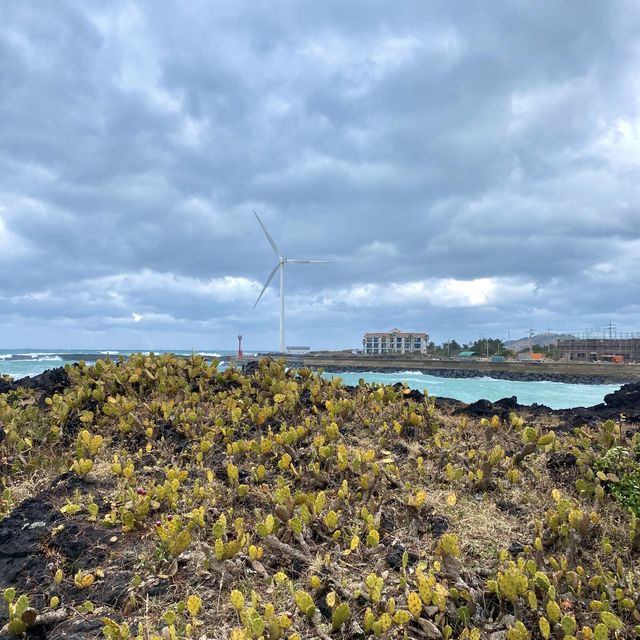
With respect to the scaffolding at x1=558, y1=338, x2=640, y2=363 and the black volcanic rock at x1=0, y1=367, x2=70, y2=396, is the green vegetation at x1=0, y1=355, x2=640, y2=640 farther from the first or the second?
the scaffolding at x1=558, y1=338, x2=640, y2=363

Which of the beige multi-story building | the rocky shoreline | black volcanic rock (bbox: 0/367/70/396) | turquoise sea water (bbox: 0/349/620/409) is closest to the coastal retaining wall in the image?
turquoise sea water (bbox: 0/349/620/409)

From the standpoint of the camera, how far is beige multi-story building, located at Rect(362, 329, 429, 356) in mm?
135625

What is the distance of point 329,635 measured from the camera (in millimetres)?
3555

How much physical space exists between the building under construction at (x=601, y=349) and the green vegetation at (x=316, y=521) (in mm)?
84394

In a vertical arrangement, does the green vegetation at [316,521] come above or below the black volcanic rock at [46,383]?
below

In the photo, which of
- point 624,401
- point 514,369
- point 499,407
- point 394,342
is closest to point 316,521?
point 499,407

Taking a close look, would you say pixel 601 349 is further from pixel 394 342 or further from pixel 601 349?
pixel 394 342

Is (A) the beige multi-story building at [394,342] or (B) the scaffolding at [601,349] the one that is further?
(A) the beige multi-story building at [394,342]

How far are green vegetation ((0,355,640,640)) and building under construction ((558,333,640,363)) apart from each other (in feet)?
277

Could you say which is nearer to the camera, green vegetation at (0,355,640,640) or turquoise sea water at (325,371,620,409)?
green vegetation at (0,355,640,640)

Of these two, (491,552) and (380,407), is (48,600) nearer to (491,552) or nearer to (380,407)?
(491,552)

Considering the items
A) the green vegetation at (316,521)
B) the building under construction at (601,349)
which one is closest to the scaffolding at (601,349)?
the building under construction at (601,349)

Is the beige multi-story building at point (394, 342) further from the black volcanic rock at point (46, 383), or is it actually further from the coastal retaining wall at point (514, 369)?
the black volcanic rock at point (46, 383)

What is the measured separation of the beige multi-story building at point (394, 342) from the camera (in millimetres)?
135625
